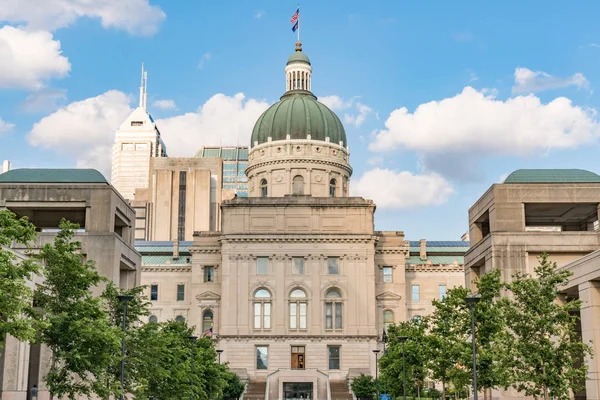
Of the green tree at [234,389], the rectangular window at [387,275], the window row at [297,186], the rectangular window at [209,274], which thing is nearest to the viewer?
the green tree at [234,389]

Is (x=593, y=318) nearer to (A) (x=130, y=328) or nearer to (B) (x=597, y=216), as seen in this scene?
(B) (x=597, y=216)

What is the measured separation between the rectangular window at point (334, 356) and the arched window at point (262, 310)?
7609mm

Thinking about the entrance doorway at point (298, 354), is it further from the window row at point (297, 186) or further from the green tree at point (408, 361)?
the green tree at point (408, 361)

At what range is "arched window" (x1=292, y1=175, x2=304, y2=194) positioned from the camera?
363ft

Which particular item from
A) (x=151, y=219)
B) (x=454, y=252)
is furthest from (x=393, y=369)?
(x=151, y=219)

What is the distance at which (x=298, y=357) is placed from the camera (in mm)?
98125

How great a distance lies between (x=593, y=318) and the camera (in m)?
46.5

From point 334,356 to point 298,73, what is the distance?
43805 millimetres

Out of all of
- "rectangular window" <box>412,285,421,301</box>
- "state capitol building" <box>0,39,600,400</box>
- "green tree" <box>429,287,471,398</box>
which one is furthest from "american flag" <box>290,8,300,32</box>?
"green tree" <box>429,287,471,398</box>

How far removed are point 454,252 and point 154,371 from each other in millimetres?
76340

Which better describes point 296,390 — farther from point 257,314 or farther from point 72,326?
point 72,326

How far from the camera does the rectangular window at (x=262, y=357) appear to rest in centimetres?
9750

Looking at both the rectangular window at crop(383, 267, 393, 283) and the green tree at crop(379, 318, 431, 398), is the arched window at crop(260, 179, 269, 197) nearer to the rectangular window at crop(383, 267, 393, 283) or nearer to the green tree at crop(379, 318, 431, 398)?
the rectangular window at crop(383, 267, 393, 283)

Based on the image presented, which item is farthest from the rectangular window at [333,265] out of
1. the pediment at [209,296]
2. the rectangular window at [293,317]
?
the pediment at [209,296]
